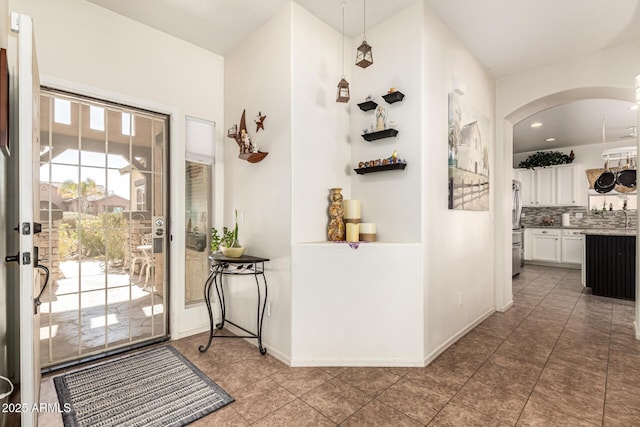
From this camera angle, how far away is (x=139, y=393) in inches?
83.4

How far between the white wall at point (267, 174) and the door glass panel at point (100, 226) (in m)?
0.71

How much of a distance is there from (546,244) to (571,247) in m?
0.47

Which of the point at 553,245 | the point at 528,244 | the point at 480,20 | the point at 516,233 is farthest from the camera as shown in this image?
the point at 528,244

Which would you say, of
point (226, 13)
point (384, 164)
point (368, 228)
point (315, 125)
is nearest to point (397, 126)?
point (384, 164)

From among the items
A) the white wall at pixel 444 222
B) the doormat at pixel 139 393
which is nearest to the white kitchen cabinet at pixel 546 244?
the white wall at pixel 444 222

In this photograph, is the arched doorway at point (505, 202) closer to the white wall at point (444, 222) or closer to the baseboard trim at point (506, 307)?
the baseboard trim at point (506, 307)

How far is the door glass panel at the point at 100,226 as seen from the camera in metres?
2.48

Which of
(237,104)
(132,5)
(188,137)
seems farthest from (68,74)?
(237,104)

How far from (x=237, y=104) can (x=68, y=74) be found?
1.35m

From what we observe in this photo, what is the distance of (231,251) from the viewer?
279cm

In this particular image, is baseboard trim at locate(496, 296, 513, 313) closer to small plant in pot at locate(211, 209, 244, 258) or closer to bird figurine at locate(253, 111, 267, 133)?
small plant in pot at locate(211, 209, 244, 258)

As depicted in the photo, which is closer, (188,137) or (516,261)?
(188,137)

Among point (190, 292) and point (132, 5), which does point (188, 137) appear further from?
point (190, 292)

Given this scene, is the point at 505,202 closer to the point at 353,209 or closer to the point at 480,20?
the point at 480,20
